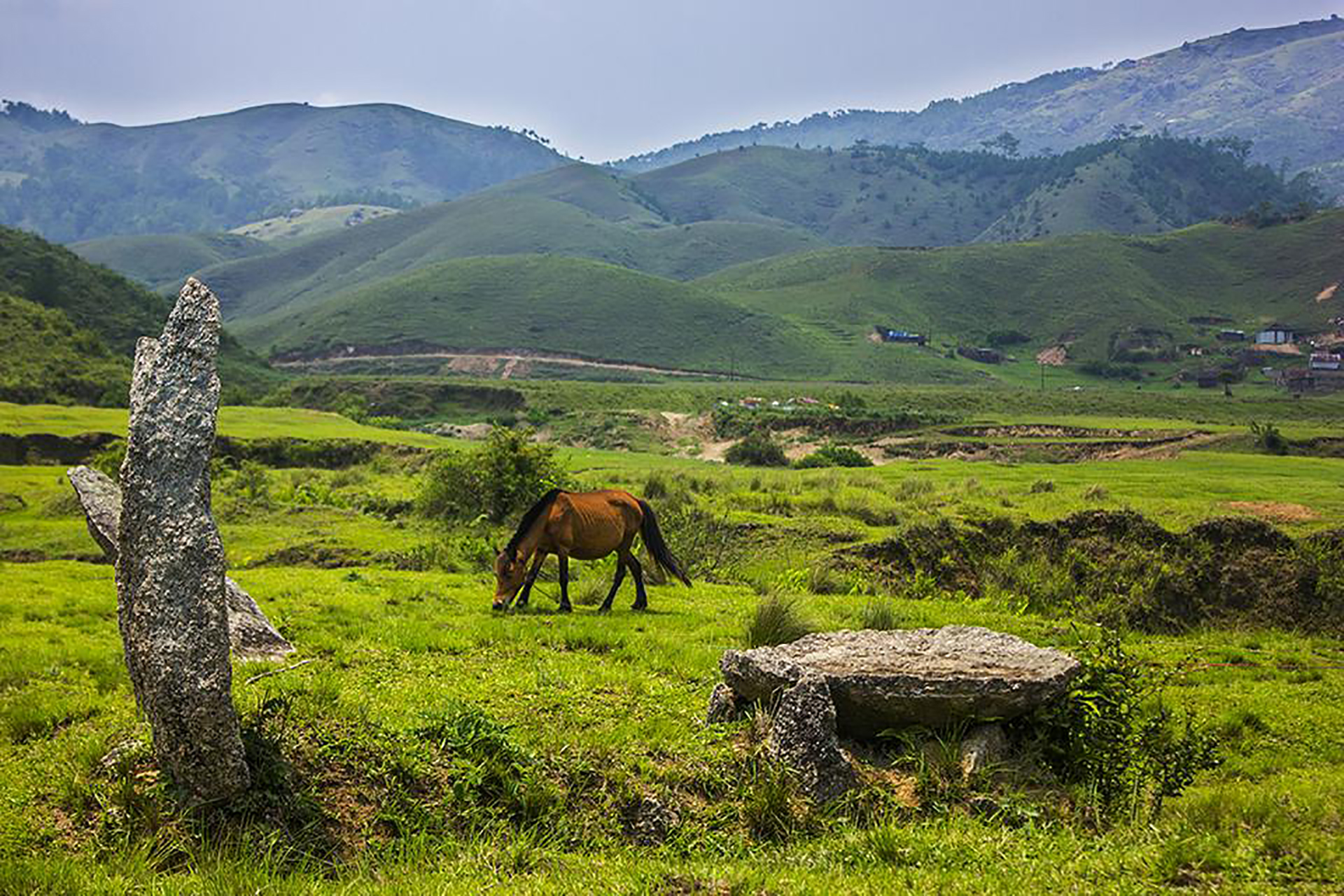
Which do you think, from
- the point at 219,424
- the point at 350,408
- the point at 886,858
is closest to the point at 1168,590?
the point at 886,858

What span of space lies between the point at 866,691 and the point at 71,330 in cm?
7907

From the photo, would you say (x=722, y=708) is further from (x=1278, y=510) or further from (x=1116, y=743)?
(x=1278, y=510)

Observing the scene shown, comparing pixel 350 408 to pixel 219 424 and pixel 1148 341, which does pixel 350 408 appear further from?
pixel 1148 341

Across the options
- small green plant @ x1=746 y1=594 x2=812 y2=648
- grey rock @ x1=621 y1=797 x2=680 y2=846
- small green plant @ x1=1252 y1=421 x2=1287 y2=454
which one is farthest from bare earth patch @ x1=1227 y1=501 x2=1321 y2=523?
small green plant @ x1=1252 y1=421 x2=1287 y2=454

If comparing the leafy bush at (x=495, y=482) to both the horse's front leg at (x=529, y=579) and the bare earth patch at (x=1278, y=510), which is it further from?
the bare earth patch at (x=1278, y=510)

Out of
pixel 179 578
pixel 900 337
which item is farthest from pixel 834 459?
pixel 900 337

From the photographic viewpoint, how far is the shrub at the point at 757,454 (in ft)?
179

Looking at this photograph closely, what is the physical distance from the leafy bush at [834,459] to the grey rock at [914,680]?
39285 mm

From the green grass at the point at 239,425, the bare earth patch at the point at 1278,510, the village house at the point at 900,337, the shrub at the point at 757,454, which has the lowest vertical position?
the shrub at the point at 757,454

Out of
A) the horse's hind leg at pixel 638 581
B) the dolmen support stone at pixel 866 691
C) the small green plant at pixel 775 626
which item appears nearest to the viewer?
the dolmen support stone at pixel 866 691

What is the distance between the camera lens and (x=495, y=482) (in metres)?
26.3

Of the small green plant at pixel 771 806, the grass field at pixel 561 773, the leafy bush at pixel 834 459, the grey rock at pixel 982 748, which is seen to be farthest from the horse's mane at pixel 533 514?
the leafy bush at pixel 834 459

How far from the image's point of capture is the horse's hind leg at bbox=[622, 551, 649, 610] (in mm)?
14422

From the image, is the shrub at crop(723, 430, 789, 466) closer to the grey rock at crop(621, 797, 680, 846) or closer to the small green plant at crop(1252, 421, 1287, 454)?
the small green plant at crop(1252, 421, 1287, 454)
